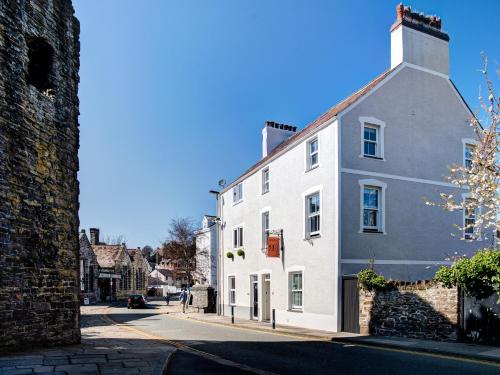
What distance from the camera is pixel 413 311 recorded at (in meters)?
14.4

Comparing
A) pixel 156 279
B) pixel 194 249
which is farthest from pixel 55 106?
pixel 156 279

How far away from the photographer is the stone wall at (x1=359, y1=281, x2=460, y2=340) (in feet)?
43.0

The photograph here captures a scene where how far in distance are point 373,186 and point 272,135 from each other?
10929 mm

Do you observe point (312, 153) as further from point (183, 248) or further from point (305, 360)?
point (183, 248)

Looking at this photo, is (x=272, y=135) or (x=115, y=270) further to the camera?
(x=115, y=270)

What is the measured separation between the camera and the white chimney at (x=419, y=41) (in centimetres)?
2012

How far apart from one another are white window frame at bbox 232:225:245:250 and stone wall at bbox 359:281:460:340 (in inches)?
492

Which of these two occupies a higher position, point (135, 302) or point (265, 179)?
point (265, 179)

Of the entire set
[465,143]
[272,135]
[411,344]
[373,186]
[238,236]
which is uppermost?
[272,135]

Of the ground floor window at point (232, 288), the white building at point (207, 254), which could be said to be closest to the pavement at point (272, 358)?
the ground floor window at point (232, 288)

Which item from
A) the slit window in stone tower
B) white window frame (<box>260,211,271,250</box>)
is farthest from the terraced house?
the slit window in stone tower

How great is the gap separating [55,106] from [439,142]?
1655 cm

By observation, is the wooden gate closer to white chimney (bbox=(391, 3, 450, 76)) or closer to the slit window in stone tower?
white chimney (bbox=(391, 3, 450, 76))

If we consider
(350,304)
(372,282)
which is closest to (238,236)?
(350,304)
